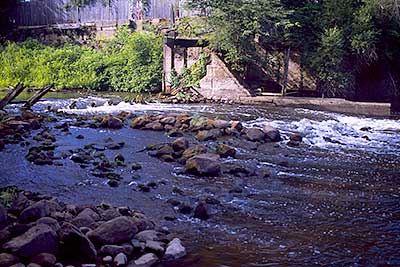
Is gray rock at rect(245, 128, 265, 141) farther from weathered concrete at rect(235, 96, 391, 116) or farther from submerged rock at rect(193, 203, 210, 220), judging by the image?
weathered concrete at rect(235, 96, 391, 116)

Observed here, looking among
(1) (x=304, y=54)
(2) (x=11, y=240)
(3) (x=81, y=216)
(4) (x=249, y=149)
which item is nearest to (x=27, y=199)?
(3) (x=81, y=216)

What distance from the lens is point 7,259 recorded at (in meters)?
4.57

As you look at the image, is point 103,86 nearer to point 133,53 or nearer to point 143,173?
point 133,53

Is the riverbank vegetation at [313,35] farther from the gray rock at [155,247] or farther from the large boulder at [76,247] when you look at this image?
the large boulder at [76,247]

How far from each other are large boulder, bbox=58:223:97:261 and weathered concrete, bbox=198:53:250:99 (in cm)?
1512

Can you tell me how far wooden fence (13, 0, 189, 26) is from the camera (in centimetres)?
2669

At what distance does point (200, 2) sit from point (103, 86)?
8.06 meters

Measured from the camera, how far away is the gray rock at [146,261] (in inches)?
195

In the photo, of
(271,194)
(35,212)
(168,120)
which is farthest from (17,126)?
(271,194)

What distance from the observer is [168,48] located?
2183cm

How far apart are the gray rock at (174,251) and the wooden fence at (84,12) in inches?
823

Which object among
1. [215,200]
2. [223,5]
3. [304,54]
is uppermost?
[223,5]

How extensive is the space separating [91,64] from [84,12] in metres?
6.25

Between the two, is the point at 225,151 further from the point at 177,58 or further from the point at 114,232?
the point at 177,58
